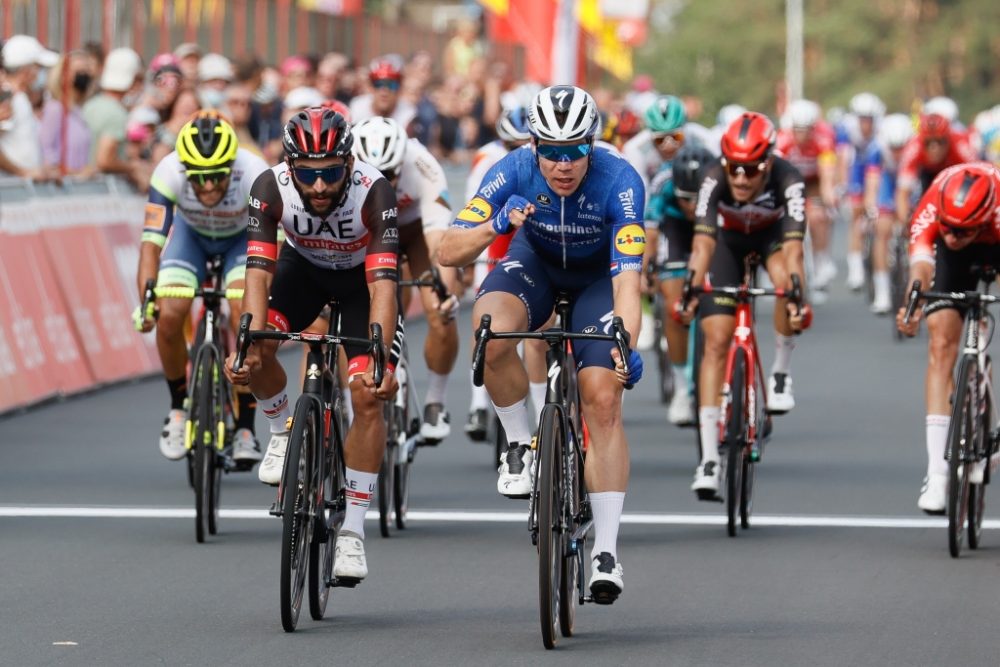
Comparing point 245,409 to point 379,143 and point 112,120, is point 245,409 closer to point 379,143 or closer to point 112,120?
point 379,143

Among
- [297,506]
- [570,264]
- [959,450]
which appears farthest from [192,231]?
[959,450]

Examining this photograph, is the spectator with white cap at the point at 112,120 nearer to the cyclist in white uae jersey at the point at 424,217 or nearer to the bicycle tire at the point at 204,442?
the cyclist in white uae jersey at the point at 424,217

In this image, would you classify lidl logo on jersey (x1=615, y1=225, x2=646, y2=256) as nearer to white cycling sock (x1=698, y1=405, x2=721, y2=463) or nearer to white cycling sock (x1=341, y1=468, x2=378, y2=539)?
white cycling sock (x1=341, y1=468, x2=378, y2=539)

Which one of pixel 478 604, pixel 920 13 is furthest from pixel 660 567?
pixel 920 13

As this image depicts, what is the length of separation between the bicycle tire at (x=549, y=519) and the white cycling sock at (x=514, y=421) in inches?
33.0

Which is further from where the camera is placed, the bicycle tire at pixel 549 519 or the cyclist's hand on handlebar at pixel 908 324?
the cyclist's hand on handlebar at pixel 908 324

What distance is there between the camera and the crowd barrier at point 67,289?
16.3m

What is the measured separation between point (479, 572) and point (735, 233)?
3365mm

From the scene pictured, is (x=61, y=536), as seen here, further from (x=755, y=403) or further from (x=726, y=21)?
(x=726, y=21)

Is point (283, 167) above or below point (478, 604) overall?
above

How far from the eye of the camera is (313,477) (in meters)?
9.11

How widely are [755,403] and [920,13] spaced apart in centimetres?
8968

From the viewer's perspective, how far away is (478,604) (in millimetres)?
9703

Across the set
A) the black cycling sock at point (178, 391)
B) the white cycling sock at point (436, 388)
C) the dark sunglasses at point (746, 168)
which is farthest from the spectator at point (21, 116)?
the dark sunglasses at point (746, 168)
